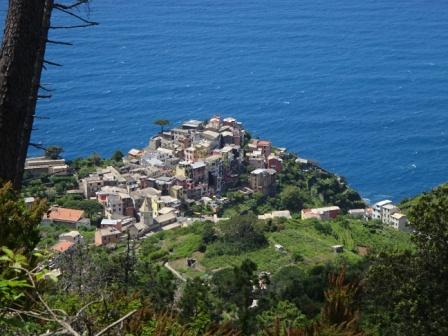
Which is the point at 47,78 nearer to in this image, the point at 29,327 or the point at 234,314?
the point at 234,314

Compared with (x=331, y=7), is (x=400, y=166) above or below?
below

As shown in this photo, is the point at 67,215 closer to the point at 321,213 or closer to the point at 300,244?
the point at 300,244

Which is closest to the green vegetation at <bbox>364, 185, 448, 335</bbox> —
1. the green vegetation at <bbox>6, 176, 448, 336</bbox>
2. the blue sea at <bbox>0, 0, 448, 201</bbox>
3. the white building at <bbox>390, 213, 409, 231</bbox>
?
the green vegetation at <bbox>6, 176, 448, 336</bbox>

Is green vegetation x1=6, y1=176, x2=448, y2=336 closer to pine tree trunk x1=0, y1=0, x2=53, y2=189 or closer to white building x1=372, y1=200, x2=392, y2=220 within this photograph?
pine tree trunk x1=0, y1=0, x2=53, y2=189

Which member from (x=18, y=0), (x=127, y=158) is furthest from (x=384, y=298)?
(x=127, y=158)

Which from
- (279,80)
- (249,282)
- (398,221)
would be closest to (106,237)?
(249,282)
